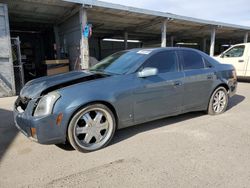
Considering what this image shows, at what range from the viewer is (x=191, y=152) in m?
2.98

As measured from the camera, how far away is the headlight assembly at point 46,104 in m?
2.73

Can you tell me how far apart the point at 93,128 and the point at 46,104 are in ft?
2.54

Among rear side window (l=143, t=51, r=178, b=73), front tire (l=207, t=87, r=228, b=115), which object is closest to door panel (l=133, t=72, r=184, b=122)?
rear side window (l=143, t=51, r=178, b=73)

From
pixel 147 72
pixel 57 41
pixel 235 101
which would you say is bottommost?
pixel 235 101

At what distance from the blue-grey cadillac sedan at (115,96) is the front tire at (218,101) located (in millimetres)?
25

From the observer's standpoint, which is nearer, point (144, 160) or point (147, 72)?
point (144, 160)

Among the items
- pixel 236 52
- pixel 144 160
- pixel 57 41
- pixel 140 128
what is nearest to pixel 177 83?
pixel 140 128

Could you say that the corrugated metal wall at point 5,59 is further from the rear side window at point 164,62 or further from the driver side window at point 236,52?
the driver side window at point 236,52

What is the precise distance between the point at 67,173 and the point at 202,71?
10.7 feet

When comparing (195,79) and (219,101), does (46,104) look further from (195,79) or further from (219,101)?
Answer: (219,101)

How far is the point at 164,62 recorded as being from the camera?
3.87 metres

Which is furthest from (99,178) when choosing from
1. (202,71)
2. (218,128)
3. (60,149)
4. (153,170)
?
(202,71)

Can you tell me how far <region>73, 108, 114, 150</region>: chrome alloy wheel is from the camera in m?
2.99

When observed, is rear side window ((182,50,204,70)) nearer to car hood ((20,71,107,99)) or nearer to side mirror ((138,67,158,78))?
side mirror ((138,67,158,78))
